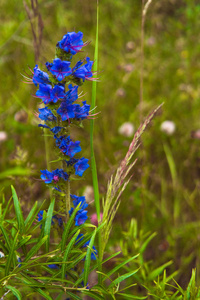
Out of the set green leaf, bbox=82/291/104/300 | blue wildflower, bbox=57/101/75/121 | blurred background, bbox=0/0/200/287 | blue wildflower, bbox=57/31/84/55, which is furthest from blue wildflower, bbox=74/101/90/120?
blurred background, bbox=0/0/200/287

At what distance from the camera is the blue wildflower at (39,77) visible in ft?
2.82

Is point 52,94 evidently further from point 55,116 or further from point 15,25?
point 15,25

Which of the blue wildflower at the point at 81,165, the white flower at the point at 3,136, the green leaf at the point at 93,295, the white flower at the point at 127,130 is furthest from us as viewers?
the white flower at the point at 127,130

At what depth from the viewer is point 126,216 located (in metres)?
1.98

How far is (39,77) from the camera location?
87 centimetres

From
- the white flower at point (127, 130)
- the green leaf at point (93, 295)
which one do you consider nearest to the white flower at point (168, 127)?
the white flower at point (127, 130)

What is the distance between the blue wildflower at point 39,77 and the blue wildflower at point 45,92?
26 millimetres

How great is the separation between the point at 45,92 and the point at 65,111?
7 cm

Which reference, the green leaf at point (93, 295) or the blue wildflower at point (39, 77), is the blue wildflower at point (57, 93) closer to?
the blue wildflower at point (39, 77)

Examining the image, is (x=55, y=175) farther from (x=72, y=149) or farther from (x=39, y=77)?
(x=39, y=77)

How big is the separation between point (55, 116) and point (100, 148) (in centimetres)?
143

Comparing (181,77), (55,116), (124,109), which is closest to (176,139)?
(124,109)

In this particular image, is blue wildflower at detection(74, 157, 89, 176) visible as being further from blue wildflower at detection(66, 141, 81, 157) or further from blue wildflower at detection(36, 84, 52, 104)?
blue wildflower at detection(36, 84, 52, 104)

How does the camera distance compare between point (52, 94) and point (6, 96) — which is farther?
point (6, 96)
